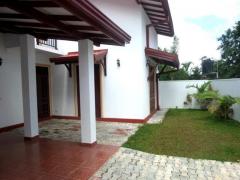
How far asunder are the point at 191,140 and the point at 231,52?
25.6m

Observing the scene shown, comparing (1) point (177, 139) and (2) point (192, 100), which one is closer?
(1) point (177, 139)

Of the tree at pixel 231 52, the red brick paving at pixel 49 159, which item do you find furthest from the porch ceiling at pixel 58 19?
the tree at pixel 231 52

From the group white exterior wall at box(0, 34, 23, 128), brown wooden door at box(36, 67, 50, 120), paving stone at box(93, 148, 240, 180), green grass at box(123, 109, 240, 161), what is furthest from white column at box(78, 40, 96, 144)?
brown wooden door at box(36, 67, 50, 120)

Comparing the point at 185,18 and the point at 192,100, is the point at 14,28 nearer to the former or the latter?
the point at 192,100

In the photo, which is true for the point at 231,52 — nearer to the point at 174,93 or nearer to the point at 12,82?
the point at 174,93

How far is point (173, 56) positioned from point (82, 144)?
274 inches

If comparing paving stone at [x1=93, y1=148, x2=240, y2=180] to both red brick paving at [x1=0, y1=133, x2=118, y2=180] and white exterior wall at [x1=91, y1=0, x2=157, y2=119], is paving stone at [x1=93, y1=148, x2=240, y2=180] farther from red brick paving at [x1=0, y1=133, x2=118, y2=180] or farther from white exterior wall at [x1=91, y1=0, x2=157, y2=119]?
white exterior wall at [x1=91, y1=0, x2=157, y2=119]

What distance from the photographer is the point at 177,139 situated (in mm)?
7891

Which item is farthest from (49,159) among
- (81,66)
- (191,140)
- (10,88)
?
(10,88)

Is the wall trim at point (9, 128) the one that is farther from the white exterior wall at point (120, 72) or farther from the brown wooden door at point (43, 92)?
the brown wooden door at point (43, 92)

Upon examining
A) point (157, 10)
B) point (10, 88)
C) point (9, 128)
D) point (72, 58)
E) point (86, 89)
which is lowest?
point (9, 128)

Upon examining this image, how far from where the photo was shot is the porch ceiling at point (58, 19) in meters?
4.66

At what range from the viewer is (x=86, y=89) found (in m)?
7.14

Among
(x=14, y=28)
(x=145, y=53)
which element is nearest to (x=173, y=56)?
(x=145, y=53)
